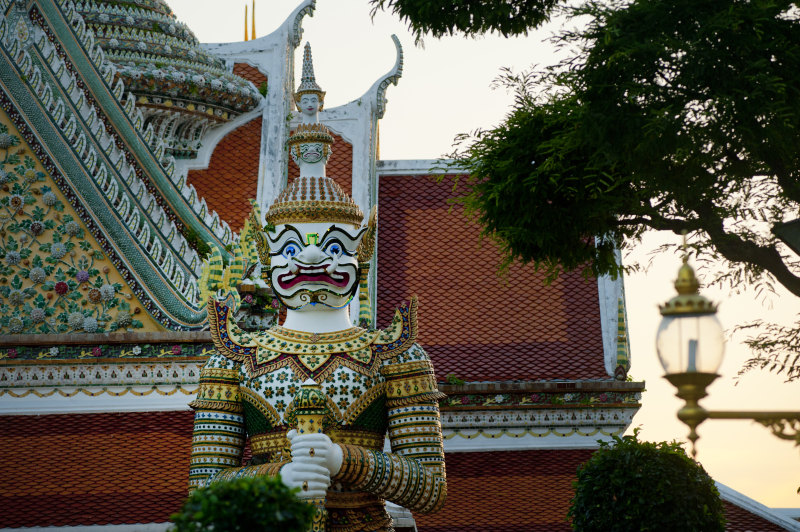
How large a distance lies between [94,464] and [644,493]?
4278 mm

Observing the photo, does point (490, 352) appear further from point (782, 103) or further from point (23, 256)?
point (782, 103)

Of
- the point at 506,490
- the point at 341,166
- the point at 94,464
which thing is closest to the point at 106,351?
the point at 94,464

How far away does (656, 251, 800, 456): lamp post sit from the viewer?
4746 millimetres

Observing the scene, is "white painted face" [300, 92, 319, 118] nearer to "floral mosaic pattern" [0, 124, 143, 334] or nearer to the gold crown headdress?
the gold crown headdress

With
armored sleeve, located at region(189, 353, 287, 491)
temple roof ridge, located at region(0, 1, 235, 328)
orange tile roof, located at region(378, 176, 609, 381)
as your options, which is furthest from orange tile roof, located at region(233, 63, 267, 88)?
armored sleeve, located at region(189, 353, 287, 491)

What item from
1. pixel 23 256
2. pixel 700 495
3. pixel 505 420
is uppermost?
pixel 23 256

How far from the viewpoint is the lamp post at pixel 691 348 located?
4.75 m

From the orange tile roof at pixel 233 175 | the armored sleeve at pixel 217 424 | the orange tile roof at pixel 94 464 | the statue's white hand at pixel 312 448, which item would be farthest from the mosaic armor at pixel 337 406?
the orange tile roof at pixel 233 175

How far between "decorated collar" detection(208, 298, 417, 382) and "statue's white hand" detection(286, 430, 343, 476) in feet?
2.11

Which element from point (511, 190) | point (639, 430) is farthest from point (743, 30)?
point (639, 430)

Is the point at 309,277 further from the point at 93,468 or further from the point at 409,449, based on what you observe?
the point at 93,468

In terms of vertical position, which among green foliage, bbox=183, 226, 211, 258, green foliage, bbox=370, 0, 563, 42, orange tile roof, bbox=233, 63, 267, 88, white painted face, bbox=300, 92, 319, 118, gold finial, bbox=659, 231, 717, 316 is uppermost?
orange tile roof, bbox=233, 63, 267, 88

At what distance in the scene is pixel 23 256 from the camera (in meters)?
10.5

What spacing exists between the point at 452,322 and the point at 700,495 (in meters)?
5.06
